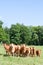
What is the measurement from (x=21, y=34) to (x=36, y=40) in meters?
7.18

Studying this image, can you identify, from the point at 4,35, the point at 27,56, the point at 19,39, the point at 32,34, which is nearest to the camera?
the point at 27,56

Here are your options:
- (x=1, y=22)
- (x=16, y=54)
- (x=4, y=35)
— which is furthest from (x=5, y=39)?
(x=16, y=54)

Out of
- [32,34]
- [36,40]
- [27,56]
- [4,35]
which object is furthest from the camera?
[32,34]

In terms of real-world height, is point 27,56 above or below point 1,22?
below

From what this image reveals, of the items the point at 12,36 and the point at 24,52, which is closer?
the point at 24,52

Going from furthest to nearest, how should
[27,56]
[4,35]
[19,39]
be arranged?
[19,39], [4,35], [27,56]

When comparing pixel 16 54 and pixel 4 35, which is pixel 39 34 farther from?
pixel 16 54

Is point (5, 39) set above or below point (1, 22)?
below

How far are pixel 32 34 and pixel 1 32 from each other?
Answer: 24.3 metres

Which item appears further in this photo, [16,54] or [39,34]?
[39,34]

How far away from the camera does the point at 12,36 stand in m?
99.4

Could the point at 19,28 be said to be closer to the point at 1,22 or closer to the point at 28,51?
the point at 1,22

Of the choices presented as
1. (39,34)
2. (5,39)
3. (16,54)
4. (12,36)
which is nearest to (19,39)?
(12,36)

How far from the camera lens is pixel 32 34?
113500 millimetres
